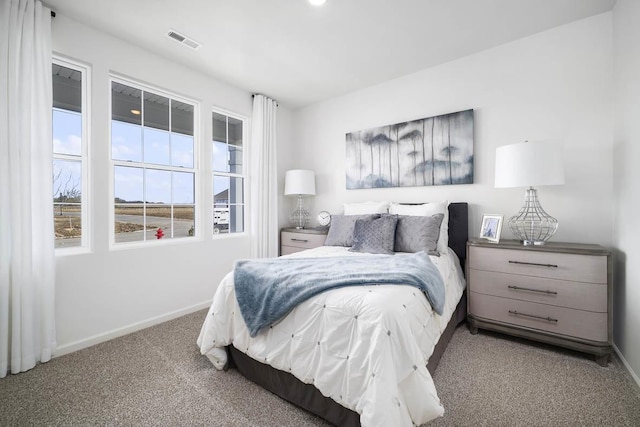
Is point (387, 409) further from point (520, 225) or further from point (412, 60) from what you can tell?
point (412, 60)

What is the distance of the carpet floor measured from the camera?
145 centimetres

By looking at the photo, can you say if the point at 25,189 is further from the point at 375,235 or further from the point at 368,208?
the point at 368,208

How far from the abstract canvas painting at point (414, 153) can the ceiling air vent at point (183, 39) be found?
1960 millimetres

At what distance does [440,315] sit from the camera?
5.62ft

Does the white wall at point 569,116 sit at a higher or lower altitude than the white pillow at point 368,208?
higher

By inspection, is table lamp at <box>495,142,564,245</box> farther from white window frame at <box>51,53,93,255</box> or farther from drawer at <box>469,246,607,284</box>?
white window frame at <box>51,53,93,255</box>

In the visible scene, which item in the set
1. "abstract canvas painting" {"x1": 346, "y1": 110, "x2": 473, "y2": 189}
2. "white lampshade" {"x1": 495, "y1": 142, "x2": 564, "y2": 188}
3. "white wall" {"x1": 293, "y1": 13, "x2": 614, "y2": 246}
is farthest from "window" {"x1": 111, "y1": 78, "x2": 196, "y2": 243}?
"white lampshade" {"x1": 495, "y1": 142, "x2": 564, "y2": 188}

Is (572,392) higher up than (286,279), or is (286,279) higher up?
(286,279)

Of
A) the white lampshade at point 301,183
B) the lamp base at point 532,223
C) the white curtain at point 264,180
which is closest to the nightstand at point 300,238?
the white curtain at point 264,180

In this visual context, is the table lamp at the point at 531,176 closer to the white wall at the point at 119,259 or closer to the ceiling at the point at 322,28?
the ceiling at the point at 322,28

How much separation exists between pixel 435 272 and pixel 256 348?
124 cm

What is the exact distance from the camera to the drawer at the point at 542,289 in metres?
1.94

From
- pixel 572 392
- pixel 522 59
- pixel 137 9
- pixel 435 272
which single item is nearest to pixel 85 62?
pixel 137 9

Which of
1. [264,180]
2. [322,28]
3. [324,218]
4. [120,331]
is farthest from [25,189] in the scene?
[324,218]
